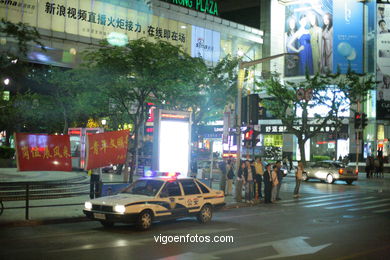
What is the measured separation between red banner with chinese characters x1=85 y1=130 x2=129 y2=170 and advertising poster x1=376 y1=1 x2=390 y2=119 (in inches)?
1716

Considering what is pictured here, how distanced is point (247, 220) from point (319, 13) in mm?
49738

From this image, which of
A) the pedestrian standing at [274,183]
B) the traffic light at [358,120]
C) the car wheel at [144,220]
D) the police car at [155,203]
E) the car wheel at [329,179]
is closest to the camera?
the police car at [155,203]

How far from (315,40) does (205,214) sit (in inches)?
1936

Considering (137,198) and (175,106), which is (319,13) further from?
(137,198)

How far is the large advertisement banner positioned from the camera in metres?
57.3

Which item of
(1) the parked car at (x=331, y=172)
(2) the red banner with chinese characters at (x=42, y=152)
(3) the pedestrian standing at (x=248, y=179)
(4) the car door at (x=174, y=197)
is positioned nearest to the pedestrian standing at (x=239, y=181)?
(3) the pedestrian standing at (x=248, y=179)

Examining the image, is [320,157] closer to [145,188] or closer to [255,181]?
[255,181]

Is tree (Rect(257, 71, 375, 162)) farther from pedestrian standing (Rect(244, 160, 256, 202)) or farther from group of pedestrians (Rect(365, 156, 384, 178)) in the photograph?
pedestrian standing (Rect(244, 160, 256, 202))

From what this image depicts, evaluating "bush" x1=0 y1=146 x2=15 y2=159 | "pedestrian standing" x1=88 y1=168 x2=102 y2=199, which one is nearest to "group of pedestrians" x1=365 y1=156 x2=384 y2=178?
"bush" x1=0 y1=146 x2=15 y2=159

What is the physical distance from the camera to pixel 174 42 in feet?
168

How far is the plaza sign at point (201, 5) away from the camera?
53.2 metres

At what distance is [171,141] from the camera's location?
18688mm

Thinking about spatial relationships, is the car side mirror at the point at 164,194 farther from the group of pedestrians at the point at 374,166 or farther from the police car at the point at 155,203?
the group of pedestrians at the point at 374,166

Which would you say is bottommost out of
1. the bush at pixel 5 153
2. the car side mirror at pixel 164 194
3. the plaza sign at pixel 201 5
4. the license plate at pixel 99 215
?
the license plate at pixel 99 215
